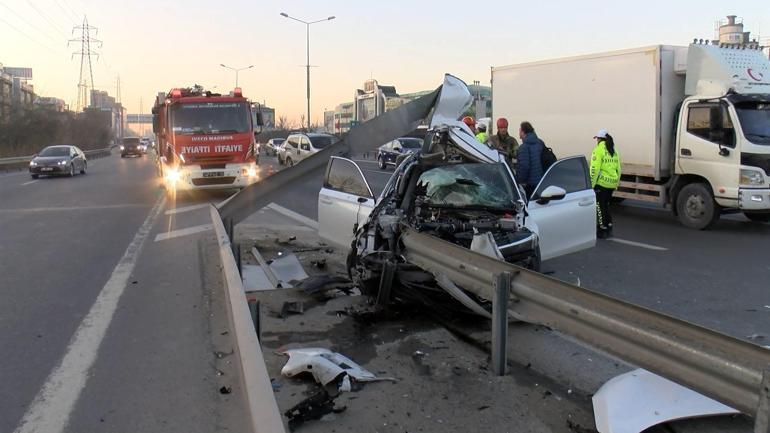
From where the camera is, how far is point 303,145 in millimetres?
28750

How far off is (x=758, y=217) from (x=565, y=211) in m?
7.18

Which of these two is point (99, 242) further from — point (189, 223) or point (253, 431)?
point (253, 431)

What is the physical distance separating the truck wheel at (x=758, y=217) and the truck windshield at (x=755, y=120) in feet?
5.58

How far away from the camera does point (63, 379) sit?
4402mm

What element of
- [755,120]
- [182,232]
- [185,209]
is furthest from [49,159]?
[755,120]

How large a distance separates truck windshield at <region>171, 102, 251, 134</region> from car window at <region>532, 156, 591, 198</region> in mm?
11343

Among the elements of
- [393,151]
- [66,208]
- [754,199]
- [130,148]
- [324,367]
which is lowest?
[324,367]

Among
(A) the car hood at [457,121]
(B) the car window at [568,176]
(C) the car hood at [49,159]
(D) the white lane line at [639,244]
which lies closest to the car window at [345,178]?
(A) the car hood at [457,121]

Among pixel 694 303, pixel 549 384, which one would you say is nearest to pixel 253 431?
pixel 549 384

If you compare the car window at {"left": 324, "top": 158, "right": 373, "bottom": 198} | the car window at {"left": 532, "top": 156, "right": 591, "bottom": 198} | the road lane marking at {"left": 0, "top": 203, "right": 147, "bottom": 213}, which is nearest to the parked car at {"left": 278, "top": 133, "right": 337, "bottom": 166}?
the road lane marking at {"left": 0, "top": 203, "right": 147, "bottom": 213}

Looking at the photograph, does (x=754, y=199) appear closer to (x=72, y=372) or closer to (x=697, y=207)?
(x=697, y=207)

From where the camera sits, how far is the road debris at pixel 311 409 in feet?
12.0

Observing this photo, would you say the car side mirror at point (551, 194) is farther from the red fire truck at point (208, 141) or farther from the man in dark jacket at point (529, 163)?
the red fire truck at point (208, 141)

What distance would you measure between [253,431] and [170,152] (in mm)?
14673
